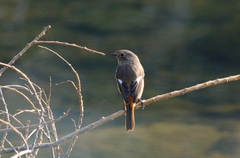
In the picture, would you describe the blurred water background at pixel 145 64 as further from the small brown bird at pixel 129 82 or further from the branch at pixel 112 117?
the branch at pixel 112 117

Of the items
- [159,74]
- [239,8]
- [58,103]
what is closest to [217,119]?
[159,74]

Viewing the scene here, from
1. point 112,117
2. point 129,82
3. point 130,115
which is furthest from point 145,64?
point 112,117

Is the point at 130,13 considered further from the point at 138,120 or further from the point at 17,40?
the point at 138,120

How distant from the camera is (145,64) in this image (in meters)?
8.63

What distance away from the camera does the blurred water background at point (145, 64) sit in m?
6.20

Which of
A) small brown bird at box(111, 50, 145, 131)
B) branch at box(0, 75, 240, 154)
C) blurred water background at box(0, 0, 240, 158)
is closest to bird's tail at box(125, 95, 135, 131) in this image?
small brown bird at box(111, 50, 145, 131)

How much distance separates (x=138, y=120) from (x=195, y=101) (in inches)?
52.0

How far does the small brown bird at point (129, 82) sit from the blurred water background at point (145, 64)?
217 centimetres

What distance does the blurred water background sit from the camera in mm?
6199

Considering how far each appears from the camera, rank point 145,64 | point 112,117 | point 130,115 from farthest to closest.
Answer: point 145,64, point 130,115, point 112,117

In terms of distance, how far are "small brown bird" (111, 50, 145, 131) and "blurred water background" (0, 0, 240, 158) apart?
85.4 inches

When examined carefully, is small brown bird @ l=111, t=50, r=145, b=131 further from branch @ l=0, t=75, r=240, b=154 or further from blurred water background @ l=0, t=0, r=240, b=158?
blurred water background @ l=0, t=0, r=240, b=158

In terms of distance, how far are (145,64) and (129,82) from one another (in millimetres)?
4954

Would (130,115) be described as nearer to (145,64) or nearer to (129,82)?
(129,82)
